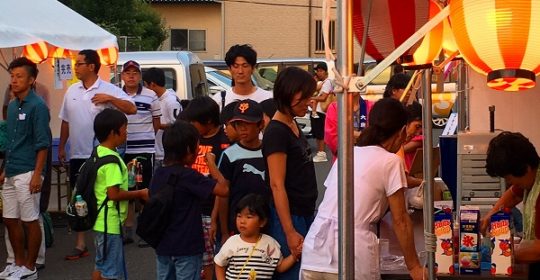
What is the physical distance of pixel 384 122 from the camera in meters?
4.37

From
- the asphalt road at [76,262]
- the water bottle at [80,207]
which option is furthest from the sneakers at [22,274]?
the water bottle at [80,207]

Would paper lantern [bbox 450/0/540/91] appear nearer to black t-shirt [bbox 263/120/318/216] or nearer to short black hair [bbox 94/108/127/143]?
black t-shirt [bbox 263/120/318/216]

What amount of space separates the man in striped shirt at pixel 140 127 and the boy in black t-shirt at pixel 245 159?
12.6 ft

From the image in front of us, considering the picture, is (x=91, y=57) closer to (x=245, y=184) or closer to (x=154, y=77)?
(x=154, y=77)

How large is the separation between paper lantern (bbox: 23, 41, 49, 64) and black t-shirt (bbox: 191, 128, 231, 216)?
505cm

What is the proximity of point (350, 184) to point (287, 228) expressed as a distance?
1.05 metres

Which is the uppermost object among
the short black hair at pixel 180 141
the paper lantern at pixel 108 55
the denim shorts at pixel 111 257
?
the paper lantern at pixel 108 55

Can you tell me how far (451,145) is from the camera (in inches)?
294

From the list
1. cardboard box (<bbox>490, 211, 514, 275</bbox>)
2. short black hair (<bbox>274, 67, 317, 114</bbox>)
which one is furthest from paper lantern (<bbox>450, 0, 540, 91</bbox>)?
short black hair (<bbox>274, 67, 317, 114</bbox>)

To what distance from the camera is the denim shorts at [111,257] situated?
630 cm

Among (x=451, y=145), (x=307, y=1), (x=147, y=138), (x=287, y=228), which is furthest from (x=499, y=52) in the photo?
(x=307, y=1)

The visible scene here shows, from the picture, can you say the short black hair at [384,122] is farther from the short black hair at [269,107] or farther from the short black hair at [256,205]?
the short black hair at [269,107]

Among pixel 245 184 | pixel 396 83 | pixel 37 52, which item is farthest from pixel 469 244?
pixel 37 52

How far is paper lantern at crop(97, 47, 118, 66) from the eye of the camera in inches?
414
